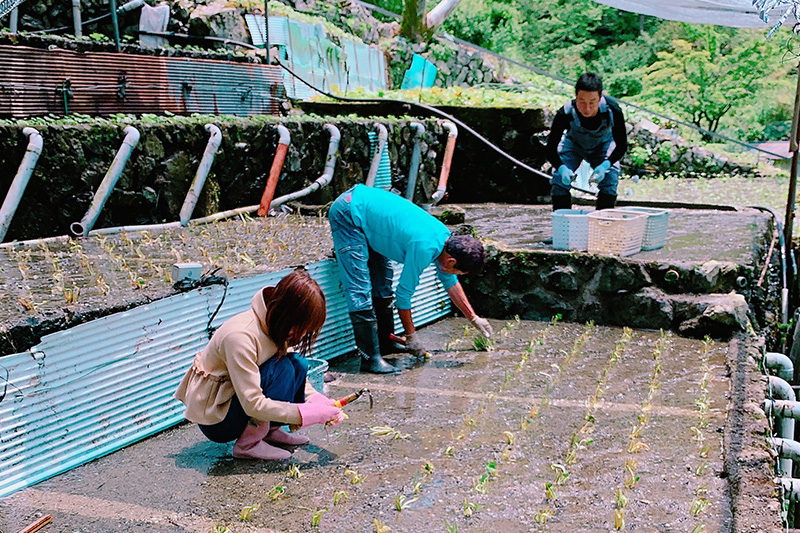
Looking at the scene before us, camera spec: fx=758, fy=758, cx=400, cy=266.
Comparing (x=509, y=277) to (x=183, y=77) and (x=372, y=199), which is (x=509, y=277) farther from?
(x=183, y=77)

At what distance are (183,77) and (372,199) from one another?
15.7 ft

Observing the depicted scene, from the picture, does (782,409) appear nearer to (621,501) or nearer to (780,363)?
(780,363)

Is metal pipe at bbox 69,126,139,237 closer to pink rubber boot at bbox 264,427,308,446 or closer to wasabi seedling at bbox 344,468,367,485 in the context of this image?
pink rubber boot at bbox 264,427,308,446

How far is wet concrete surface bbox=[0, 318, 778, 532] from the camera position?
307 centimetres

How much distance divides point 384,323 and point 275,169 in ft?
8.87

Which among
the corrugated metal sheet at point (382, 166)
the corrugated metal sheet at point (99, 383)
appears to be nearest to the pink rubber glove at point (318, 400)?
the corrugated metal sheet at point (99, 383)

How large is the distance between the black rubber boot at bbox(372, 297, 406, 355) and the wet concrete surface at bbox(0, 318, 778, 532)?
278 millimetres

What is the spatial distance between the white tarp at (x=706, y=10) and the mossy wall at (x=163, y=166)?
3274mm

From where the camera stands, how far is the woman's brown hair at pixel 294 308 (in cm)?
317

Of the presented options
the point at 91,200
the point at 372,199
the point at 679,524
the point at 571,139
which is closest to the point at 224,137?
the point at 91,200

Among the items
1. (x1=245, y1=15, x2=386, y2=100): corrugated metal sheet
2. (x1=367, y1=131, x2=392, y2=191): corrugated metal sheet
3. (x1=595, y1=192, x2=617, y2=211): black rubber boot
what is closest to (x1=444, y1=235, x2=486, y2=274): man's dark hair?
(x1=595, y1=192, x2=617, y2=211): black rubber boot

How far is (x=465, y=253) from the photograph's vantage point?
4648 mm

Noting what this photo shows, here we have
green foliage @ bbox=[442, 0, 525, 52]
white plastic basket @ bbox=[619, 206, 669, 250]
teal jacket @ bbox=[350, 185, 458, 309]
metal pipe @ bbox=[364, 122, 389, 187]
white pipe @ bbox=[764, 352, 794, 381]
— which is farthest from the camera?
green foliage @ bbox=[442, 0, 525, 52]

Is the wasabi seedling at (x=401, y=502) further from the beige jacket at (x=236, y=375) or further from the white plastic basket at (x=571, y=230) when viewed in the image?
the white plastic basket at (x=571, y=230)
